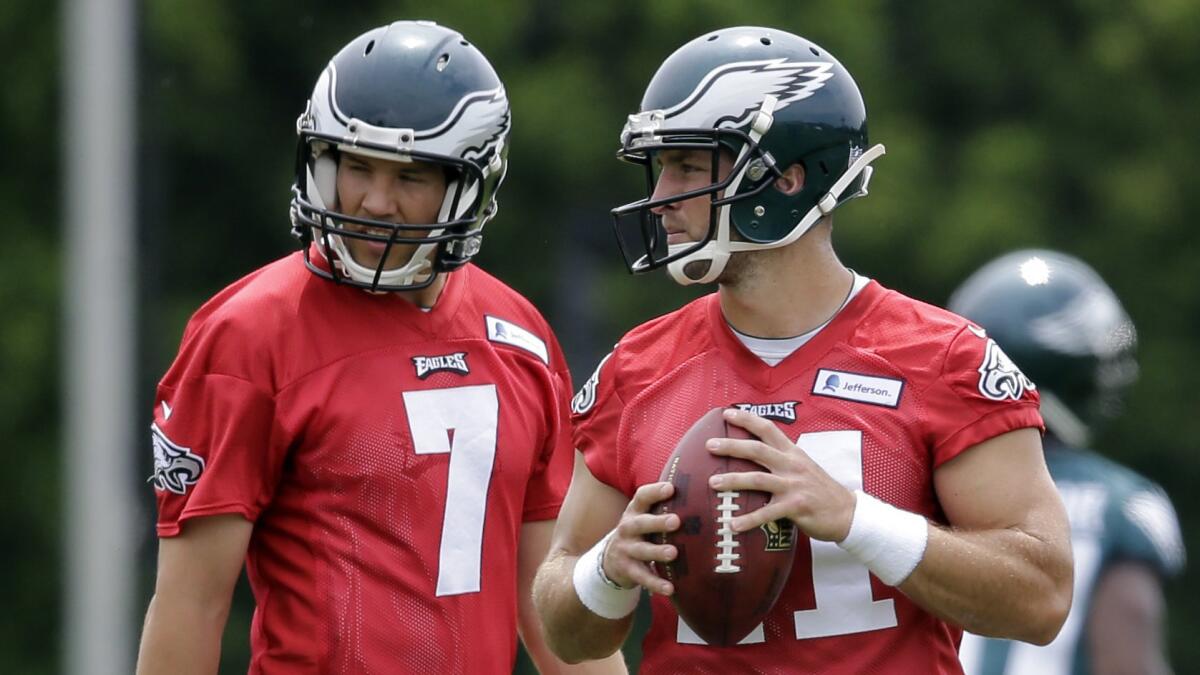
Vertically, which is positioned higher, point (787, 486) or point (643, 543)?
point (787, 486)

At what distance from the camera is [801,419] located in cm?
354

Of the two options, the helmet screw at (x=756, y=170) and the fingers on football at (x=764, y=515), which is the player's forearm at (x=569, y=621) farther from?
the helmet screw at (x=756, y=170)

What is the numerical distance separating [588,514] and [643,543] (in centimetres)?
35

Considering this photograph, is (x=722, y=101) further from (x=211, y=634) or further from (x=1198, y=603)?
(x=1198, y=603)

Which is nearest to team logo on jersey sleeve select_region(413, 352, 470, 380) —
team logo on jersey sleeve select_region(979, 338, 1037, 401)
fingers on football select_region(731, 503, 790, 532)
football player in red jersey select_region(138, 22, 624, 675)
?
football player in red jersey select_region(138, 22, 624, 675)

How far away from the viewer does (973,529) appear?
3.44 metres

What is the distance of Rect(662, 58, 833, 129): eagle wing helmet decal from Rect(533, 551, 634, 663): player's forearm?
82 cm

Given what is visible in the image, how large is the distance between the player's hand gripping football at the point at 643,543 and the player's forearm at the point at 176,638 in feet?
2.84

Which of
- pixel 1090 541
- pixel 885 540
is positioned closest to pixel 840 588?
pixel 885 540

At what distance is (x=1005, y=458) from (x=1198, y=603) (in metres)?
11.0

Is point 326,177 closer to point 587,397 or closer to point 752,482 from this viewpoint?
point 587,397

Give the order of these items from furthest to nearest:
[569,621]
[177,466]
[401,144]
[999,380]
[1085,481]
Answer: [1085,481] < [401,144] < [177,466] < [569,621] < [999,380]

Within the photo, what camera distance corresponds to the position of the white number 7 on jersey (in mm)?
3975

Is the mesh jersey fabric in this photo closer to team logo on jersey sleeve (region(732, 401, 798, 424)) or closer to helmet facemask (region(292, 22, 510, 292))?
team logo on jersey sleeve (region(732, 401, 798, 424))
